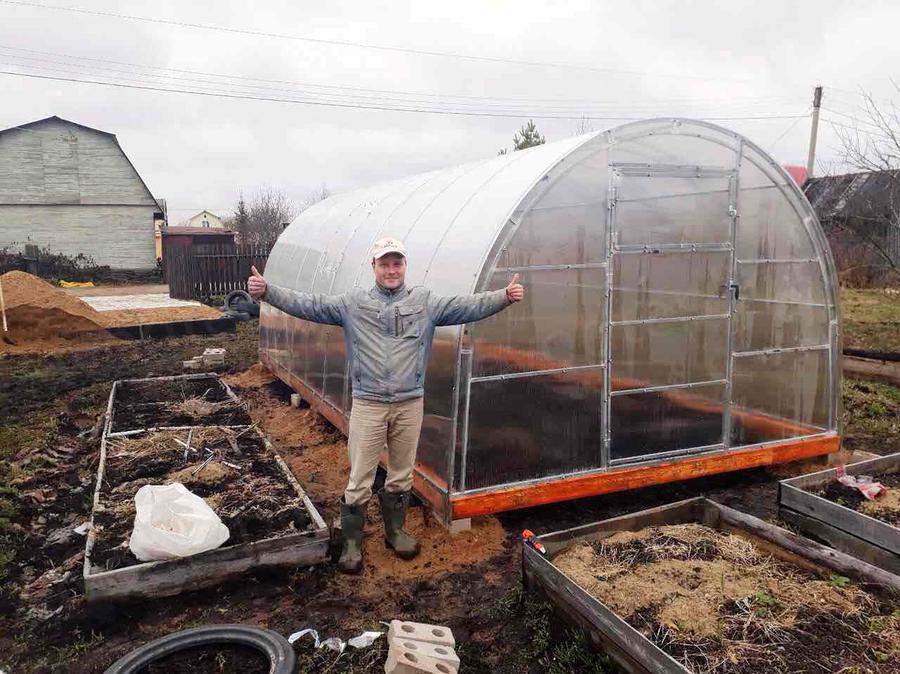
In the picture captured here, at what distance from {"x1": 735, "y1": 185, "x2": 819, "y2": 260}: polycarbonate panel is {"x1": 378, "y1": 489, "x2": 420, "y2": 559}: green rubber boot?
12.1 feet

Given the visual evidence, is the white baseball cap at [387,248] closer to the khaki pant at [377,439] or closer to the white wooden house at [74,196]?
the khaki pant at [377,439]

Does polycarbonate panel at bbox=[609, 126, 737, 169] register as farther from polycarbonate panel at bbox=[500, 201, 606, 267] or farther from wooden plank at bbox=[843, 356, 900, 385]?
wooden plank at bbox=[843, 356, 900, 385]

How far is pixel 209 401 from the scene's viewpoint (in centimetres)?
841

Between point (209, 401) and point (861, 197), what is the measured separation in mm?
14701

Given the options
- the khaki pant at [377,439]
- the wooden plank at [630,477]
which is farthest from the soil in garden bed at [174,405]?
the wooden plank at [630,477]

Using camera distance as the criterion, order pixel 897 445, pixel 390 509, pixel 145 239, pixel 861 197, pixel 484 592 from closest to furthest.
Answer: pixel 484 592 < pixel 390 509 < pixel 897 445 < pixel 861 197 < pixel 145 239

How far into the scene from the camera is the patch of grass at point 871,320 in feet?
38.3

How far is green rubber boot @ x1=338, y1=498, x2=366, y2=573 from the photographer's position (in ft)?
14.8

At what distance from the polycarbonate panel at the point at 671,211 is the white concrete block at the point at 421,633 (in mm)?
3328

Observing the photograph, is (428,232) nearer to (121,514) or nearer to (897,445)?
(121,514)

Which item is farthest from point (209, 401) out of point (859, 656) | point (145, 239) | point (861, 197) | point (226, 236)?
point (145, 239)

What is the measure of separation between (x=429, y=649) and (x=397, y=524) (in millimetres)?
1475

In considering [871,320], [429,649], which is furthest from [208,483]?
[871,320]

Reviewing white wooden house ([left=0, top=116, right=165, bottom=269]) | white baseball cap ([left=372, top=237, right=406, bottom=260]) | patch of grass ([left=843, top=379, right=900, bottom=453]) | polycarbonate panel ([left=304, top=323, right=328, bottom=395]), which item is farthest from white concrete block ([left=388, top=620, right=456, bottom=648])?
white wooden house ([left=0, top=116, right=165, bottom=269])
